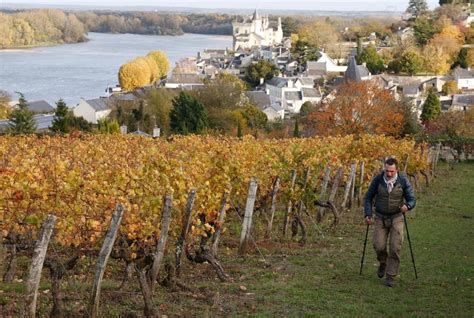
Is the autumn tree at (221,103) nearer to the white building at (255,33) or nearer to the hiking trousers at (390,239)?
the hiking trousers at (390,239)

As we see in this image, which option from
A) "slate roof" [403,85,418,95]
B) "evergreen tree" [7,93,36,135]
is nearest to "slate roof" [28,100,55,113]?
"evergreen tree" [7,93,36,135]

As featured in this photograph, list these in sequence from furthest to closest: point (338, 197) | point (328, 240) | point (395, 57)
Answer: point (395, 57) < point (338, 197) < point (328, 240)

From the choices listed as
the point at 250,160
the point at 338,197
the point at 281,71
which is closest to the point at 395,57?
the point at 281,71

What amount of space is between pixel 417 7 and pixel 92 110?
263 ft

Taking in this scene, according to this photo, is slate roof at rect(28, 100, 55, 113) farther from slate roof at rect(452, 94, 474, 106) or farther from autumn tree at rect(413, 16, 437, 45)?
autumn tree at rect(413, 16, 437, 45)

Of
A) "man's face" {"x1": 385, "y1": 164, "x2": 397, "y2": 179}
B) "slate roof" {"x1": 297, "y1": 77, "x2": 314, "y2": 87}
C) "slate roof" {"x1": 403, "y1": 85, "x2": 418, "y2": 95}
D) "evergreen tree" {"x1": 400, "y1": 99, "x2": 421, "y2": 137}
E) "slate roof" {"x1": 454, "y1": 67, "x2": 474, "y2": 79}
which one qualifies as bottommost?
"slate roof" {"x1": 297, "y1": 77, "x2": 314, "y2": 87}

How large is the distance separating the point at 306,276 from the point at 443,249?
392 centimetres

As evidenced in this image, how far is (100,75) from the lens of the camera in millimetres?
104438

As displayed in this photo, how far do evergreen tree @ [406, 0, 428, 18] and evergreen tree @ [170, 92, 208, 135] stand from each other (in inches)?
3381

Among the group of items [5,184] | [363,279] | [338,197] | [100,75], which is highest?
[5,184]

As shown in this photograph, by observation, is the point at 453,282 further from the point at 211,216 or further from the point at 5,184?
the point at 5,184

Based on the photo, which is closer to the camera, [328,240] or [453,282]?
[453,282]

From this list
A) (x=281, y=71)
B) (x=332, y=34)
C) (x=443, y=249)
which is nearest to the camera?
(x=443, y=249)

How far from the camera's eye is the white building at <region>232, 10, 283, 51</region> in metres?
160
